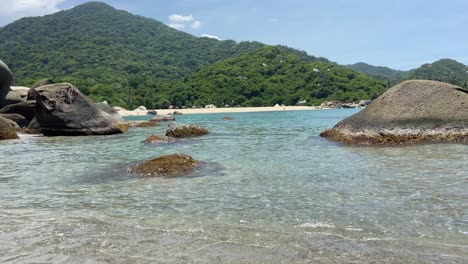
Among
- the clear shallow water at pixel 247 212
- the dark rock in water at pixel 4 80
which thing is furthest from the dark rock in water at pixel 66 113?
the clear shallow water at pixel 247 212

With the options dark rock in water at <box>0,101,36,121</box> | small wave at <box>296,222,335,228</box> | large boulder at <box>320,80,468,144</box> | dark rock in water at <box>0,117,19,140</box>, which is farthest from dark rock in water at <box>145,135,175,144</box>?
dark rock in water at <box>0,101,36,121</box>

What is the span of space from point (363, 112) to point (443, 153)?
5991 mm

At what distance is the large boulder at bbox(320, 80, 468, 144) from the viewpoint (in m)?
16.9

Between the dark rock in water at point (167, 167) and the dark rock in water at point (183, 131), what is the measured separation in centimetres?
1188

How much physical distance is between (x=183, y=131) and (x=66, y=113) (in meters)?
7.54

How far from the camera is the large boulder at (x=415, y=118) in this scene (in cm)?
1689

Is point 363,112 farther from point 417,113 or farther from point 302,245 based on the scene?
point 302,245

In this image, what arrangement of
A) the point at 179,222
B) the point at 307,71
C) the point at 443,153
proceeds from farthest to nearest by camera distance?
the point at 307,71 → the point at 443,153 → the point at 179,222

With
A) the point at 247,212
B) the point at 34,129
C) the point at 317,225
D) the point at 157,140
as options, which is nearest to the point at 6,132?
the point at 34,129

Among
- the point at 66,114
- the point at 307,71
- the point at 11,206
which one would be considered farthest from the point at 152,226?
the point at 307,71

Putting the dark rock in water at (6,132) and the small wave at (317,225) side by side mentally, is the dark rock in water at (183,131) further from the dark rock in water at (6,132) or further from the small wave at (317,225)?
the small wave at (317,225)

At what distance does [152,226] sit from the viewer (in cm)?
649

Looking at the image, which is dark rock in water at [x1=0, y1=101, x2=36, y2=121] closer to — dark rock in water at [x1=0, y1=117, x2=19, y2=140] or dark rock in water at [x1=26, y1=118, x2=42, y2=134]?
dark rock in water at [x1=26, y1=118, x2=42, y2=134]

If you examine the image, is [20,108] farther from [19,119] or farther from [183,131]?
[183,131]
